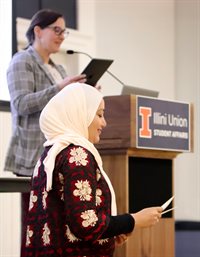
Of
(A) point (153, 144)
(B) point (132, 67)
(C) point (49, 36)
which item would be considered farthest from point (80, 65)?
(A) point (153, 144)

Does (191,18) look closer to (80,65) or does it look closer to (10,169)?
(80,65)

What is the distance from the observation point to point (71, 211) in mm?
1777

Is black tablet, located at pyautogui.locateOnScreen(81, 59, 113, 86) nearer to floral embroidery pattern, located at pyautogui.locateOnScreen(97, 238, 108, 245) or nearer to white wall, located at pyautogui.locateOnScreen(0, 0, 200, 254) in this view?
floral embroidery pattern, located at pyautogui.locateOnScreen(97, 238, 108, 245)

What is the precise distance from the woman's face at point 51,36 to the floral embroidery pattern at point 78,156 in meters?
1.57

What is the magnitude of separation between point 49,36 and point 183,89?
12.7 ft

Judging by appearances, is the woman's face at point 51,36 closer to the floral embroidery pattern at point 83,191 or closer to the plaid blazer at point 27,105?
the plaid blazer at point 27,105

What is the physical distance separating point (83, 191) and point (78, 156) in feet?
0.35

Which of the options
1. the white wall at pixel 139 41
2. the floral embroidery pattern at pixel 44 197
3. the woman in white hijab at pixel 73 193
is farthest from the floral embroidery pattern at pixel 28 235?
the white wall at pixel 139 41

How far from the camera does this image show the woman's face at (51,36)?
10.9ft

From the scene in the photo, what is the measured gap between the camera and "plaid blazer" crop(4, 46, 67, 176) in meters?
3.10

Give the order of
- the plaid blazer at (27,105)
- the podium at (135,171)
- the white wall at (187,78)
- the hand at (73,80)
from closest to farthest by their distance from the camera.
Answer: the podium at (135,171) → the hand at (73,80) → the plaid blazer at (27,105) → the white wall at (187,78)

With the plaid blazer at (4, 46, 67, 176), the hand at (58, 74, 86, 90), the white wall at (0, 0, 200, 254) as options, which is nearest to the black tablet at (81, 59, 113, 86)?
the hand at (58, 74, 86, 90)

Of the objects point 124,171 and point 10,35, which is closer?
point 124,171

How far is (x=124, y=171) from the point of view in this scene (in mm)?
2799
